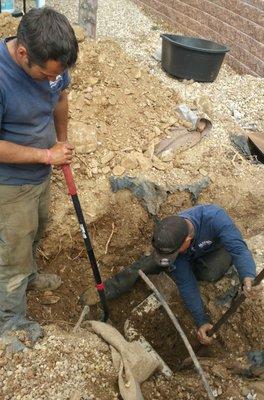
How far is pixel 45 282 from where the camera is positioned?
3.68m

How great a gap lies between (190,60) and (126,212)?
8.68ft

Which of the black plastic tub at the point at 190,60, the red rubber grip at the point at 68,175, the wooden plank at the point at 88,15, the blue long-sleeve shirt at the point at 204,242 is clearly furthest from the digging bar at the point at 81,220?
the black plastic tub at the point at 190,60

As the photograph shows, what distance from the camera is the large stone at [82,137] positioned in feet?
14.2

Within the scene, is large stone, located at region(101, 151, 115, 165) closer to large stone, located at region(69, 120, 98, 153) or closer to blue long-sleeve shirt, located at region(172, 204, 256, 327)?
large stone, located at region(69, 120, 98, 153)

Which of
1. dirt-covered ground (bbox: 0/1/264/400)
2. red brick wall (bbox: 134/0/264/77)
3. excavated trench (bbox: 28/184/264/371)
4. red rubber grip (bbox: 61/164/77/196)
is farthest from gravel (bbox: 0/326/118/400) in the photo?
red brick wall (bbox: 134/0/264/77)

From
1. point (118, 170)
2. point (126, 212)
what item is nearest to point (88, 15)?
point (118, 170)

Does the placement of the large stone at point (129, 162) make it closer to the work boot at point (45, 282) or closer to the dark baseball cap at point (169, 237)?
the work boot at point (45, 282)

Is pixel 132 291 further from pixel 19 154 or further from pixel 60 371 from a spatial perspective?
pixel 19 154

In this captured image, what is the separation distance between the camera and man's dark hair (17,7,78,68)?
2.09 meters

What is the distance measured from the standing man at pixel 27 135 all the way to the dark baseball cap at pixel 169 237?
792mm

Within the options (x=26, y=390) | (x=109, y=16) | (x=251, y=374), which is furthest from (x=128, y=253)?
(x=109, y=16)

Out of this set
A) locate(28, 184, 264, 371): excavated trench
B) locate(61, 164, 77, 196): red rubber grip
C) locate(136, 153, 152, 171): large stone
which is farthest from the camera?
locate(136, 153, 152, 171): large stone

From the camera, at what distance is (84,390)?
2.51m

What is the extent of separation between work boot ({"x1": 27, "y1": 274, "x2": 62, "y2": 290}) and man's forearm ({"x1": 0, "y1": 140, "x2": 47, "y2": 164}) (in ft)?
4.72
